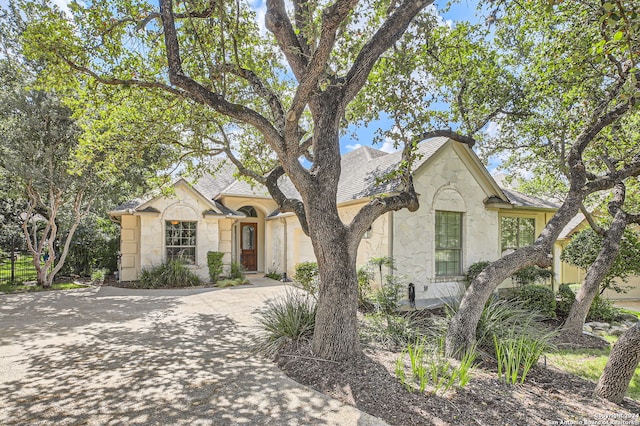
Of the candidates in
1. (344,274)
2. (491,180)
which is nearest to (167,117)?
(344,274)

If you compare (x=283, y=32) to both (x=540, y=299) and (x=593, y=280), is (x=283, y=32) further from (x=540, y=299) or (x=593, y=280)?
(x=540, y=299)

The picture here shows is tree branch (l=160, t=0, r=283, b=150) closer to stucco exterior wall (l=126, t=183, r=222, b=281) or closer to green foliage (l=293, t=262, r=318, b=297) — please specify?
green foliage (l=293, t=262, r=318, b=297)

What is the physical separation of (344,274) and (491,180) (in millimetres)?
8564

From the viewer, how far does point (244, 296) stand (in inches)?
441

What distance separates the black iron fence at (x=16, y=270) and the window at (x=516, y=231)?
63.0 ft

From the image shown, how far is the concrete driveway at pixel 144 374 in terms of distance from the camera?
372cm

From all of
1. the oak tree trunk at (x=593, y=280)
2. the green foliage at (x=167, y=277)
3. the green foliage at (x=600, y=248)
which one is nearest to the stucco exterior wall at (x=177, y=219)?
the green foliage at (x=167, y=277)

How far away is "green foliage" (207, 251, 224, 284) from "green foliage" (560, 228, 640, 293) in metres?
13.2

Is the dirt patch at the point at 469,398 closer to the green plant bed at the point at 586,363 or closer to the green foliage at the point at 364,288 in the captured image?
the green plant bed at the point at 586,363

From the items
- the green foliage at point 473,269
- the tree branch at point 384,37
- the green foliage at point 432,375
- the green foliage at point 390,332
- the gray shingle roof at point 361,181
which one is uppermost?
the tree branch at point 384,37

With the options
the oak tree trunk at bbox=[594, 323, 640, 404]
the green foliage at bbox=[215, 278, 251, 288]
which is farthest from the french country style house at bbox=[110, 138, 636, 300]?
the oak tree trunk at bbox=[594, 323, 640, 404]

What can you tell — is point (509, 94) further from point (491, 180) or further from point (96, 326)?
point (96, 326)

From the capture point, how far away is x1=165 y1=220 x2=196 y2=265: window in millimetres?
13969

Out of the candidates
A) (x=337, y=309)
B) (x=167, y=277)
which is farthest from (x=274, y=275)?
(x=337, y=309)
